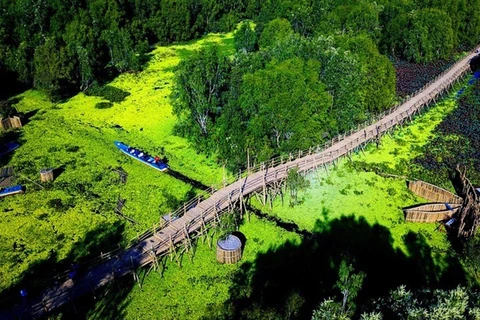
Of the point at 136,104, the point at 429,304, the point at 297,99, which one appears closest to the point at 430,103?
the point at 297,99

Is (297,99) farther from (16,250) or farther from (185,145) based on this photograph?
(16,250)

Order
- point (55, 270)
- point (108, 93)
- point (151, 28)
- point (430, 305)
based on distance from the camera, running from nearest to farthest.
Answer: point (430, 305)
point (55, 270)
point (108, 93)
point (151, 28)

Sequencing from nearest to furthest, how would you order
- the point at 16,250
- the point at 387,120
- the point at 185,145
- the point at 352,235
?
the point at 16,250 < the point at 352,235 < the point at 185,145 < the point at 387,120

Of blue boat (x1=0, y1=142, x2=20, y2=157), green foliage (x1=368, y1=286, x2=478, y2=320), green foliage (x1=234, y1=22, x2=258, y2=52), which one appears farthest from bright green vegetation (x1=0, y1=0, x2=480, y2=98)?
green foliage (x1=368, y1=286, x2=478, y2=320)

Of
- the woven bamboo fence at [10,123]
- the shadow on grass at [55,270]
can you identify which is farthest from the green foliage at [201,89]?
the woven bamboo fence at [10,123]

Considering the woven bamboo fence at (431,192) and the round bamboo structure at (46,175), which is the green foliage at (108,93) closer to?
the round bamboo structure at (46,175)

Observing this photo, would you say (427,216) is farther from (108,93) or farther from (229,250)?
(108,93)

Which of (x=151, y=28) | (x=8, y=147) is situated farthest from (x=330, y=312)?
(x=151, y=28)
